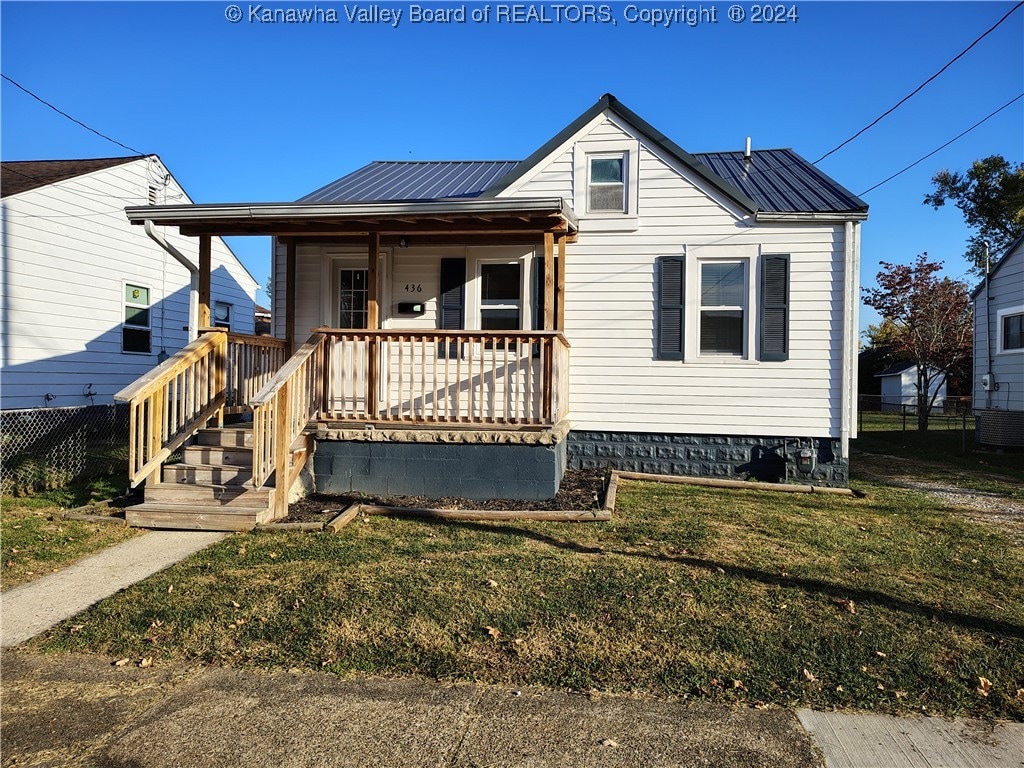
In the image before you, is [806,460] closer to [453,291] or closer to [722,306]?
Result: [722,306]

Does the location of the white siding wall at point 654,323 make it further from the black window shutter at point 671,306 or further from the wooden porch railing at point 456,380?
the wooden porch railing at point 456,380

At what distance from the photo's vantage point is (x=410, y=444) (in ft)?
25.1

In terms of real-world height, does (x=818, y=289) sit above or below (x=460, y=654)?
above

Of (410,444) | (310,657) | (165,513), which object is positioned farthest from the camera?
(410,444)

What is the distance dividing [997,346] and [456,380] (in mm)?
14764

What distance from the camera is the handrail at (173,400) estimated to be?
6.35 metres

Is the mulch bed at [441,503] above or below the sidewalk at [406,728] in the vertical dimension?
above

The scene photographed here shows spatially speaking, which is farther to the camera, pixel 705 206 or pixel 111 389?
pixel 111 389

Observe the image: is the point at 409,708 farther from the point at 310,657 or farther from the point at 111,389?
the point at 111,389

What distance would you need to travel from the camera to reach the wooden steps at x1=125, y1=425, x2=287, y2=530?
249 inches

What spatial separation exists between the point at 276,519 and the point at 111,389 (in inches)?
358

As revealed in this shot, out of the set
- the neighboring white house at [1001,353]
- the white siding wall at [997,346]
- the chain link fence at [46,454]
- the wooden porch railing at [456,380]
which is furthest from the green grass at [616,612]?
the white siding wall at [997,346]

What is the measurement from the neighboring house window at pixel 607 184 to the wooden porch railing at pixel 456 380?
247 centimetres

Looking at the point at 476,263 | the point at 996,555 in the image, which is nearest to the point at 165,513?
the point at 476,263
